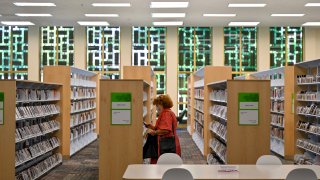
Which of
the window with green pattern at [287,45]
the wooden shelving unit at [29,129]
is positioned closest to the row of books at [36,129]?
the wooden shelving unit at [29,129]

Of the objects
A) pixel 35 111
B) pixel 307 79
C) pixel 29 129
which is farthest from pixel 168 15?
pixel 29 129

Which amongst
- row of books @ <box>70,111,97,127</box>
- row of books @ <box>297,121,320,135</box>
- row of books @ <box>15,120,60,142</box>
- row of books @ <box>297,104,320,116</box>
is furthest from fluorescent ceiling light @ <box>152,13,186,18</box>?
row of books @ <box>297,121,320,135</box>

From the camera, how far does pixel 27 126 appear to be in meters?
8.27

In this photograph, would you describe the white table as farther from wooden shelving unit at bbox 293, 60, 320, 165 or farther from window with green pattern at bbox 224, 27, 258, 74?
window with green pattern at bbox 224, 27, 258, 74

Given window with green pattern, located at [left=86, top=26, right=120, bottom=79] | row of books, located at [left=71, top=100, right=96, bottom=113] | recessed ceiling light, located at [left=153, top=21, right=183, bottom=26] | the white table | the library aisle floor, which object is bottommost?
the library aisle floor

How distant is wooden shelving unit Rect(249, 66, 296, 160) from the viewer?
10.9 metres

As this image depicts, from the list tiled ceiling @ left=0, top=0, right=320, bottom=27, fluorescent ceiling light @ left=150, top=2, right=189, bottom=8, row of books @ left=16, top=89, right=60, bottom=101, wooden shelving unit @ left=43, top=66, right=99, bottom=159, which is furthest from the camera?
tiled ceiling @ left=0, top=0, right=320, bottom=27

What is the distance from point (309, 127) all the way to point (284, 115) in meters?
1.80

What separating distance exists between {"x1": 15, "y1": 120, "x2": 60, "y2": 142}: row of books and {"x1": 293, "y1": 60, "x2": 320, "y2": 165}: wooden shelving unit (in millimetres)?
5380

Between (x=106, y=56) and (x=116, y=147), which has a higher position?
(x=106, y=56)

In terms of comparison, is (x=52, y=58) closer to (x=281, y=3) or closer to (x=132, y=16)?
(x=132, y=16)

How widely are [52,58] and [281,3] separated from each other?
10.2 m

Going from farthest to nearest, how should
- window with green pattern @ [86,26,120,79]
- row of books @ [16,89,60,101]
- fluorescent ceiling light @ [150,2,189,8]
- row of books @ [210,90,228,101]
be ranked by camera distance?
1. window with green pattern @ [86,26,120,79]
2. fluorescent ceiling light @ [150,2,189,8]
3. row of books @ [210,90,228,101]
4. row of books @ [16,89,60,101]

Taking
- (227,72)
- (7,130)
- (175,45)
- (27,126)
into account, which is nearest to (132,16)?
(175,45)
